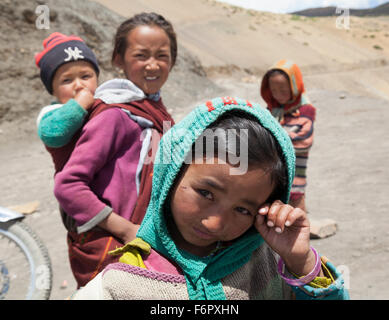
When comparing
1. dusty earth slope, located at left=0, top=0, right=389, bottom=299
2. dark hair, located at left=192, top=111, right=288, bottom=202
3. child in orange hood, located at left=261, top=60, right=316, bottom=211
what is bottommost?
dusty earth slope, located at left=0, top=0, right=389, bottom=299

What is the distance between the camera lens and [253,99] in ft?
38.5

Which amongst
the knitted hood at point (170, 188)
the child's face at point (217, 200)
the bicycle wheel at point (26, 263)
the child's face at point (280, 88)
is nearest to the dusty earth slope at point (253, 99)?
the bicycle wheel at point (26, 263)

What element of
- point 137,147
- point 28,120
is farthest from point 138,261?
point 28,120

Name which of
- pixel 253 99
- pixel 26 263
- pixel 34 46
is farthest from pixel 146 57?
pixel 253 99

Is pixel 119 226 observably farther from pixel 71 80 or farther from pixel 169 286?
pixel 71 80

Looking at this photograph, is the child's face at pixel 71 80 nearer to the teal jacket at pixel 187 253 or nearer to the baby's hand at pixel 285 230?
the teal jacket at pixel 187 253

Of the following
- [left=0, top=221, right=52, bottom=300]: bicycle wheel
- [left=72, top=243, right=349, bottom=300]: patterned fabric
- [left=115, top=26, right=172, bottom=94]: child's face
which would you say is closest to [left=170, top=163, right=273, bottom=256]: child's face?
[left=72, top=243, right=349, bottom=300]: patterned fabric

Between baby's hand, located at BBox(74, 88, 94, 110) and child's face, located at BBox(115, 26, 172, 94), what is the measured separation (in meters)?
0.27

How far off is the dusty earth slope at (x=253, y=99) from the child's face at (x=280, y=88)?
4.84 feet

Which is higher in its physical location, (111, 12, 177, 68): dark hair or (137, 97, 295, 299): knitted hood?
(111, 12, 177, 68): dark hair

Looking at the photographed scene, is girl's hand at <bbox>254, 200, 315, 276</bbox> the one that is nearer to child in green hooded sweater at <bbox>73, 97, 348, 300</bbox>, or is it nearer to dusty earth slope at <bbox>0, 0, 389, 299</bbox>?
child in green hooded sweater at <bbox>73, 97, 348, 300</bbox>

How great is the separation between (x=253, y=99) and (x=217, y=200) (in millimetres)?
10940

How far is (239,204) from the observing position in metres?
1.11

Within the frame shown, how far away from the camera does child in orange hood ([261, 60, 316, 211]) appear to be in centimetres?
368
